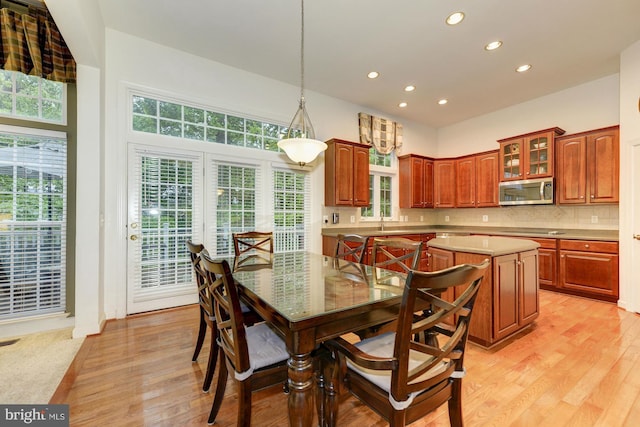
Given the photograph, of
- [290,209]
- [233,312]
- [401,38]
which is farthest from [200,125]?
[233,312]

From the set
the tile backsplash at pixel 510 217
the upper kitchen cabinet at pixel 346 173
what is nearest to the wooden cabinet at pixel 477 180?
the tile backsplash at pixel 510 217

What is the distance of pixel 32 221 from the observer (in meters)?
2.60

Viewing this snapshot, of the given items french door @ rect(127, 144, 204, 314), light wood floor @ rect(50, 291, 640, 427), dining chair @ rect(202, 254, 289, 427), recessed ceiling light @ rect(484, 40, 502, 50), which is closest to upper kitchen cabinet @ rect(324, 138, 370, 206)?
french door @ rect(127, 144, 204, 314)

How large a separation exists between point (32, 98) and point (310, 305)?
343cm

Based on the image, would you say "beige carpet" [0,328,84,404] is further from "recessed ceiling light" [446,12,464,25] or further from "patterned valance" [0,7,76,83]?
"recessed ceiling light" [446,12,464,25]

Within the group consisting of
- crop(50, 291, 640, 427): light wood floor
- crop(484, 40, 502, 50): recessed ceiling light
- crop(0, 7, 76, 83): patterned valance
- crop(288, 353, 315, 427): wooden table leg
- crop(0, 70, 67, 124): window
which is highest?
crop(484, 40, 502, 50): recessed ceiling light

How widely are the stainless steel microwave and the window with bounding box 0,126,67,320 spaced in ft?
20.5

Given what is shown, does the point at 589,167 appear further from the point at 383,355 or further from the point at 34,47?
the point at 34,47

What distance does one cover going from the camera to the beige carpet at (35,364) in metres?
1.76

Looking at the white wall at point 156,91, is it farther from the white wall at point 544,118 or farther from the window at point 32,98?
the white wall at point 544,118

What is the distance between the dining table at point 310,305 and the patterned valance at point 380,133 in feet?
11.7

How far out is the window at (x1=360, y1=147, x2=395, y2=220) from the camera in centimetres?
525

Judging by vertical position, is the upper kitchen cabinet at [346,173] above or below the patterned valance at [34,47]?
below

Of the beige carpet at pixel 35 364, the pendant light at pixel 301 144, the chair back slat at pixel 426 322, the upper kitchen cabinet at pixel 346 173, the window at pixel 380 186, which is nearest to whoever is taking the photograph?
the chair back slat at pixel 426 322
